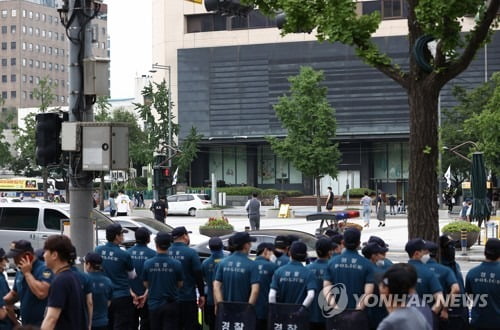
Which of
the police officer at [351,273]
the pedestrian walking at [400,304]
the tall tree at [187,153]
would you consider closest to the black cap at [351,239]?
the police officer at [351,273]

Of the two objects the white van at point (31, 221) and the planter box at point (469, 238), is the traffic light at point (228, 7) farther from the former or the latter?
the planter box at point (469, 238)

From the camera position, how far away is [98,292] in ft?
31.4

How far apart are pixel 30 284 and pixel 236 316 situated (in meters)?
2.41

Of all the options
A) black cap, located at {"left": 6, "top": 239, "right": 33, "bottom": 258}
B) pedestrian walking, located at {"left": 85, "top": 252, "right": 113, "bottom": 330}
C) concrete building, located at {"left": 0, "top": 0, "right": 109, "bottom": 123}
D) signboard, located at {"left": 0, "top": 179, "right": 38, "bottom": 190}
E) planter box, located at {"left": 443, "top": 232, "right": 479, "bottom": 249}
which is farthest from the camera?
concrete building, located at {"left": 0, "top": 0, "right": 109, "bottom": 123}

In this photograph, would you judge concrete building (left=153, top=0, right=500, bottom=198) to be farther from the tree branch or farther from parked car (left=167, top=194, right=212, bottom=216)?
the tree branch

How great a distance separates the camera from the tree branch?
37.2ft

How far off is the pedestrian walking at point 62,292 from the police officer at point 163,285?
3.10 m

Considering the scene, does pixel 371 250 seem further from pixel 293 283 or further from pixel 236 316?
pixel 236 316

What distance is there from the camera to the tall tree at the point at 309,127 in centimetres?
5566

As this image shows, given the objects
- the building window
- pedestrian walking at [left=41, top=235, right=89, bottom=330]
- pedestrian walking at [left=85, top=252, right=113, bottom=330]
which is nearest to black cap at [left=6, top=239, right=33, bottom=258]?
pedestrian walking at [left=85, top=252, right=113, bottom=330]

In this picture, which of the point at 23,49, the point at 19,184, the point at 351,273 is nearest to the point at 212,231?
the point at 351,273

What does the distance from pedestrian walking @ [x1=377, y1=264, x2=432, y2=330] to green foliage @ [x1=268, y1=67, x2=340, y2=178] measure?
1949 inches

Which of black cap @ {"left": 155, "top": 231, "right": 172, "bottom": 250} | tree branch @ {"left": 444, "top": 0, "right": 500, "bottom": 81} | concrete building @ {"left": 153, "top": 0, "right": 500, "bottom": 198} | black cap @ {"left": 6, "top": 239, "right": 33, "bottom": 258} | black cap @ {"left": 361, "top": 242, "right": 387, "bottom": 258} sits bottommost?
black cap @ {"left": 361, "top": 242, "right": 387, "bottom": 258}

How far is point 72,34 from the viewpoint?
11586mm
